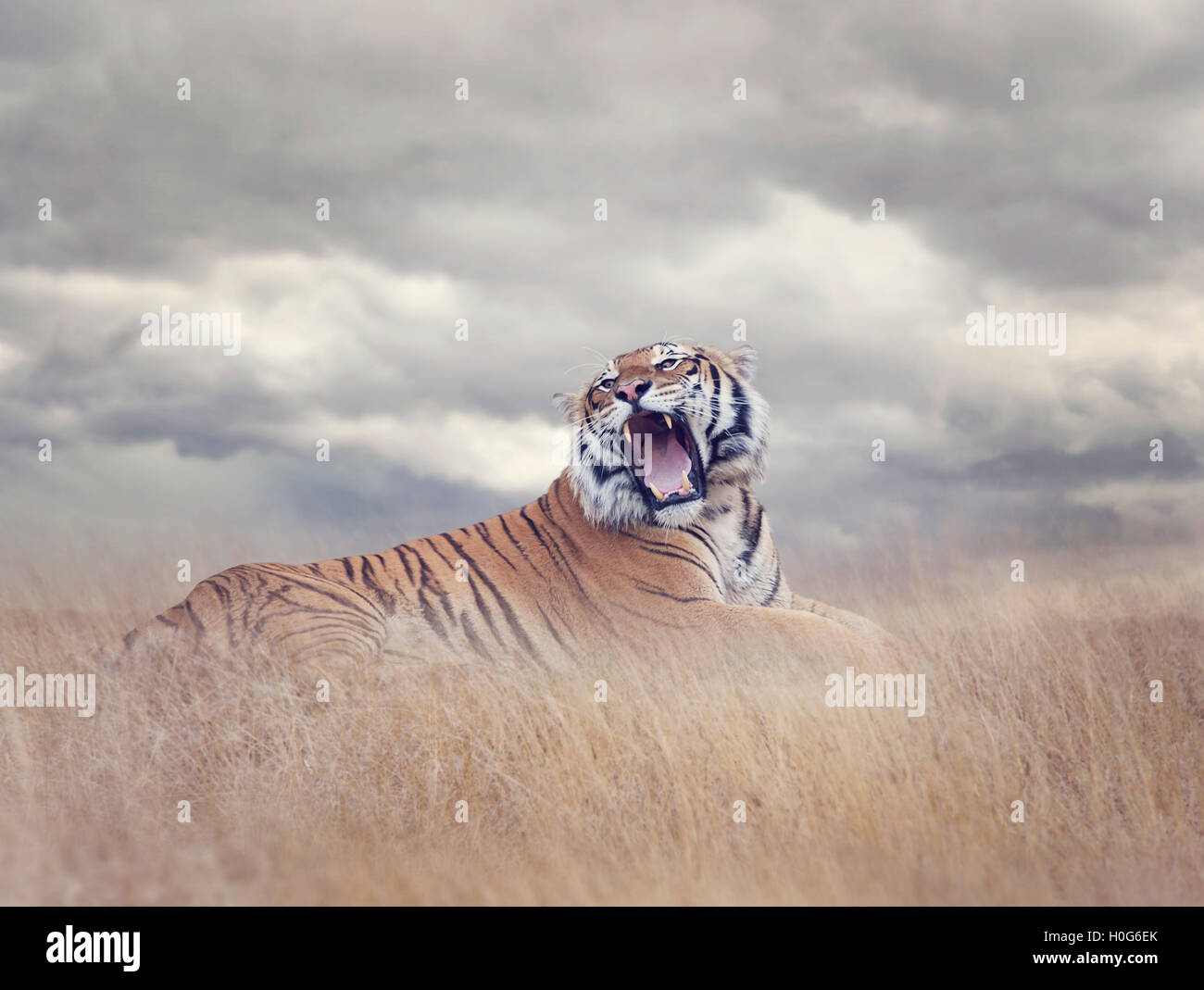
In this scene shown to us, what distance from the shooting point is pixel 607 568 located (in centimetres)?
1080

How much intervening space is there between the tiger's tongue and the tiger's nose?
0.57 meters

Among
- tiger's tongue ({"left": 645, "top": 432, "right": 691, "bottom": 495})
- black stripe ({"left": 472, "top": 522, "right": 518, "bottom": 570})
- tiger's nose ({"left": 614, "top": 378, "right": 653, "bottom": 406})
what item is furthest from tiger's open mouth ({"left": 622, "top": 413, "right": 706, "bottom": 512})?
black stripe ({"left": 472, "top": 522, "right": 518, "bottom": 570})

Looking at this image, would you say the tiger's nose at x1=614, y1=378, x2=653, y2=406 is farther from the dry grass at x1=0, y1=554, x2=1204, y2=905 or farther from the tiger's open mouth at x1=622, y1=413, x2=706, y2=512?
the dry grass at x1=0, y1=554, x2=1204, y2=905

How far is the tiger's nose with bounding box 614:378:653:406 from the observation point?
1001cm

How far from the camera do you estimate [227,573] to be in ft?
34.6

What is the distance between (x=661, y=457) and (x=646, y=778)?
4.00 metres

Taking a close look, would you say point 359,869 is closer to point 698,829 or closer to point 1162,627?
point 698,829

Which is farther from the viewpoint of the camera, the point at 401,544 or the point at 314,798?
the point at 401,544

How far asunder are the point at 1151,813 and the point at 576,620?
18.3 ft

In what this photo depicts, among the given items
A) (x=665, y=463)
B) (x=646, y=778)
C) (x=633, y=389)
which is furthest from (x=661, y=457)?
(x=646, y=778)

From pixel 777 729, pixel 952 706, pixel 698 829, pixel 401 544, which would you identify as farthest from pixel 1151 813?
pixel 401 544

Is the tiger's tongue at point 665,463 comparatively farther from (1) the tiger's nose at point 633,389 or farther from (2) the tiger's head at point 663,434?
(1) the tiger's nose at point 633,389

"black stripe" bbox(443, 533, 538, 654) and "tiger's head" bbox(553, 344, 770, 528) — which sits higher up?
"tiger's head" bbox(553, 344, 770, 528)

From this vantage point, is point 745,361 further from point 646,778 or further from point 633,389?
point 646,778
